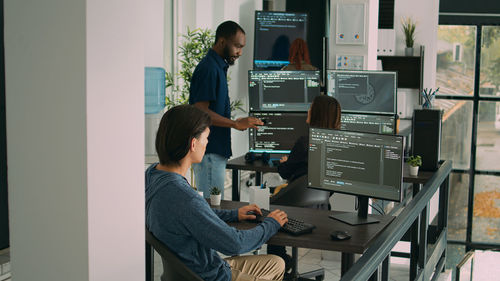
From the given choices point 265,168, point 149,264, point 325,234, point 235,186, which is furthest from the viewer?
point 235,186

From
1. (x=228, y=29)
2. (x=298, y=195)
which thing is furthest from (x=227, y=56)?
(x=298, y=195)

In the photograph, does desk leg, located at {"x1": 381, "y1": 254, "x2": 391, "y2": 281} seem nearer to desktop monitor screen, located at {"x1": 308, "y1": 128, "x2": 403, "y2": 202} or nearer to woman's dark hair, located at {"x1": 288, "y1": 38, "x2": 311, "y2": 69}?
desktop monitor screen, located at {"x1": 308, "y1": 128, "x2": 403, "y2": 202}

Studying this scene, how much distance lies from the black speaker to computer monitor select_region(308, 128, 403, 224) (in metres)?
1.16

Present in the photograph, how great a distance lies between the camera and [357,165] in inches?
114

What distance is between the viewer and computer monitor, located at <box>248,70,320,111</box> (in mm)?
4578

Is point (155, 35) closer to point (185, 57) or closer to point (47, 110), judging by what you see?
point (185, 57)

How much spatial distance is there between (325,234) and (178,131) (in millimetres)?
877

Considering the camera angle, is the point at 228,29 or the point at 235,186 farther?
the point at 235,186

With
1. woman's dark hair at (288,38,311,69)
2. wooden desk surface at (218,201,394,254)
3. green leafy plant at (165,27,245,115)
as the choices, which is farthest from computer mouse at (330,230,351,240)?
woman's dark hair at (288,38,311,69)

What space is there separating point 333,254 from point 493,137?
5.44 meters

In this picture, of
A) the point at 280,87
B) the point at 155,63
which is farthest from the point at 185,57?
the point at 280,87

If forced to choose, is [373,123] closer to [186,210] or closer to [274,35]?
[274,35]

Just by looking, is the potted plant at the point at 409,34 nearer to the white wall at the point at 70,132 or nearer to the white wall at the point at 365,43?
the white wall at the point at 365,43

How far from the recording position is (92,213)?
1623 millimetres
